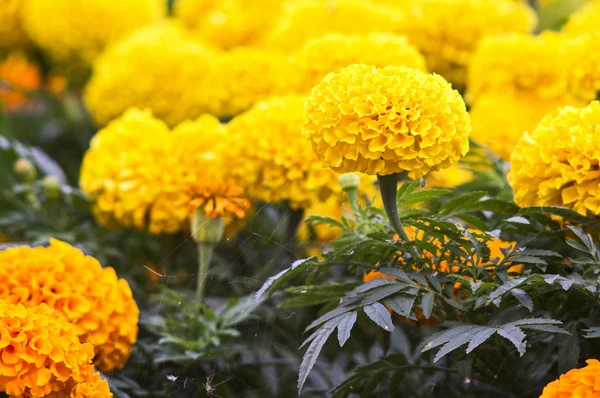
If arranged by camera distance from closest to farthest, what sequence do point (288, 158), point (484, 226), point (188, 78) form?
point (484, 226) < point (288, 158) < point (188, 78)

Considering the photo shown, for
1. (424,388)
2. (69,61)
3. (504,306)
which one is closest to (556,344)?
(504,306)

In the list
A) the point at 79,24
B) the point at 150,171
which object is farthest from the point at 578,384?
the point at 79,24

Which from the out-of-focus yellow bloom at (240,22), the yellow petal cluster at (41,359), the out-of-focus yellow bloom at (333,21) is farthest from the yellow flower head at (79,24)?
the yellow petal cluster at (41,359)

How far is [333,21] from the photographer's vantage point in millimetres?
1954

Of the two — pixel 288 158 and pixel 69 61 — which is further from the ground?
pixel 288 158

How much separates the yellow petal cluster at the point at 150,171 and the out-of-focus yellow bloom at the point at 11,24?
39.5 inches

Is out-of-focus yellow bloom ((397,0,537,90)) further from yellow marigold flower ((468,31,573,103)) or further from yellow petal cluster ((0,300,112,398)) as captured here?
yellow petal cluster ((0,300,112,398))

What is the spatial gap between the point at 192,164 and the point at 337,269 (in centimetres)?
32

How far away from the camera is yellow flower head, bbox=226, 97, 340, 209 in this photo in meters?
1.37

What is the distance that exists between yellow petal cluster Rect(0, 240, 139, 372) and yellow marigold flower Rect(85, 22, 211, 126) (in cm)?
80

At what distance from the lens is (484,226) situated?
119cm

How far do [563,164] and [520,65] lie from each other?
598 millimetres

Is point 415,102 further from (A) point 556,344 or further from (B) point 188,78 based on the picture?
(B) point 188,78

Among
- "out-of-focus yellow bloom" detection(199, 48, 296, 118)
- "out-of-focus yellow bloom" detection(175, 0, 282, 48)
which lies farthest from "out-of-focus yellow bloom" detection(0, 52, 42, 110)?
"out-of-focus yellow bloom" detection(199, 48, 296, 118)
